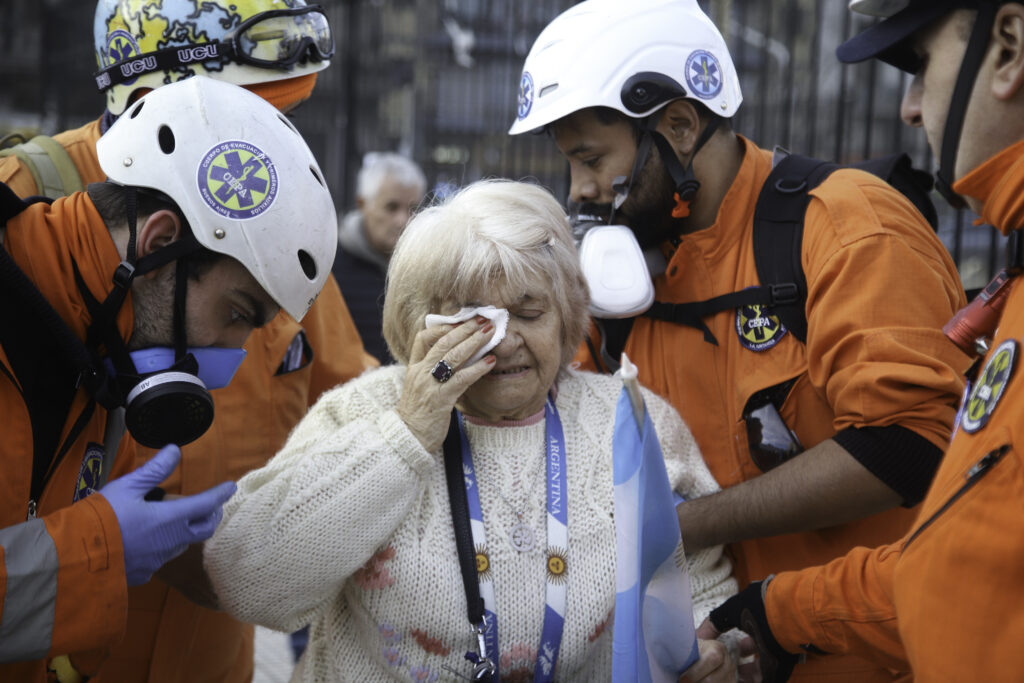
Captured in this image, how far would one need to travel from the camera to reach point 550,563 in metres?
→ 2.36

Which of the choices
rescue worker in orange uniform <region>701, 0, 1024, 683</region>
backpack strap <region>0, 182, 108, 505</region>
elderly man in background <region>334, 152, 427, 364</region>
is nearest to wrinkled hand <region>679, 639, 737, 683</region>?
rescue worker in orange uniform <region>701, 0, 1024, 683</region>

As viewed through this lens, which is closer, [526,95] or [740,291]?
[740,291]

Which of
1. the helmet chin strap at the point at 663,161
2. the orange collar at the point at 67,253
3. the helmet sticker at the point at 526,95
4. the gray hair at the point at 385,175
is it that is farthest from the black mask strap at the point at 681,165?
the gray hair at the point at 385,175

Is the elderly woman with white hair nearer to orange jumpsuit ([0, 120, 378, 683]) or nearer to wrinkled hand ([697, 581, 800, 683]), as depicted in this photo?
wrinkled hand ([697, 581, 800, 683])

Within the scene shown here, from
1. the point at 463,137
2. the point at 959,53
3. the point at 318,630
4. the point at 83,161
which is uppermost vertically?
the point at 959,53

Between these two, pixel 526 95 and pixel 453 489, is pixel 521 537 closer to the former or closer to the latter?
pixel 453 489

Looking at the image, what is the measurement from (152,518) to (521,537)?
0.83 m

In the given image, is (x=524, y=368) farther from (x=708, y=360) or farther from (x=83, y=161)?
(x=83, y=161)

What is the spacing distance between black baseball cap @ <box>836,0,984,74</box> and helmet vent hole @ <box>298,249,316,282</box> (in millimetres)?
1294

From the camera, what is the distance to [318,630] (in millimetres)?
2490

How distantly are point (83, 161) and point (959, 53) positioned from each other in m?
2.33

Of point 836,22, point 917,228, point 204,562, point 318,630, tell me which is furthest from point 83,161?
point 836,22

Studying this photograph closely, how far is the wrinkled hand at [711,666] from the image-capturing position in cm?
227

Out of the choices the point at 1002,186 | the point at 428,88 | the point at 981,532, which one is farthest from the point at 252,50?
the point at 428,88
